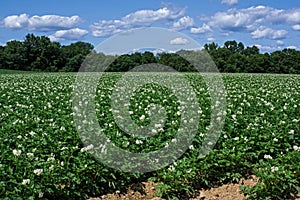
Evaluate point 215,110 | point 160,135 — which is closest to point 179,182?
point 160,135

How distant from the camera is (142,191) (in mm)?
5645

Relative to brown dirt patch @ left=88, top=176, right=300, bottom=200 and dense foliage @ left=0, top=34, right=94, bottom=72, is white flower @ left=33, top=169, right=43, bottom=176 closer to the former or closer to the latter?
brown dirt patch @ left=88, top=176, right=300, bottom=200

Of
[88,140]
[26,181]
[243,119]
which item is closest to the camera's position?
[26,181]

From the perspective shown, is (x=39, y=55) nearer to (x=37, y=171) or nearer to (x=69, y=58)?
(x=69, y=58)

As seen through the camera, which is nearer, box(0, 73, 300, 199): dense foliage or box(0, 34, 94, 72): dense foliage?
box(0, 73, 300, 199): dense foliage

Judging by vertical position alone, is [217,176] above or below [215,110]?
below

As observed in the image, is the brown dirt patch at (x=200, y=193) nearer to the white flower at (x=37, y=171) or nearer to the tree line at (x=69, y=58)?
the white flower at (x=37, y=171)

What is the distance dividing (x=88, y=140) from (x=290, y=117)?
4757mm

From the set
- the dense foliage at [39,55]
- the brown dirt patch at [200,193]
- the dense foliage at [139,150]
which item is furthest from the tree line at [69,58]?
the brown dirt patch at [200,193]

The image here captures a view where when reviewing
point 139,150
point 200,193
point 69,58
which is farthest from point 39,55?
point 200,193

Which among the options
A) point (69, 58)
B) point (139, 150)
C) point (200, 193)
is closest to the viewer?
point (200, 193)

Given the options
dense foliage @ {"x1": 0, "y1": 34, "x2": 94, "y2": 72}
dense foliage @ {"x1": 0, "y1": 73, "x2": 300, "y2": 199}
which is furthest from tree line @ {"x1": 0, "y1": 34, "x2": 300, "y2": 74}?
dense foliage @ {"x1": 0, "y1": 73, "x2": 300, "y2": 199}

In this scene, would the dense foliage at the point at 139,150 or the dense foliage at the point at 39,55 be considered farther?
the dense foliage at the point at 39,55

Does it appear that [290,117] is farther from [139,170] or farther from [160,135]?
[139,170]
